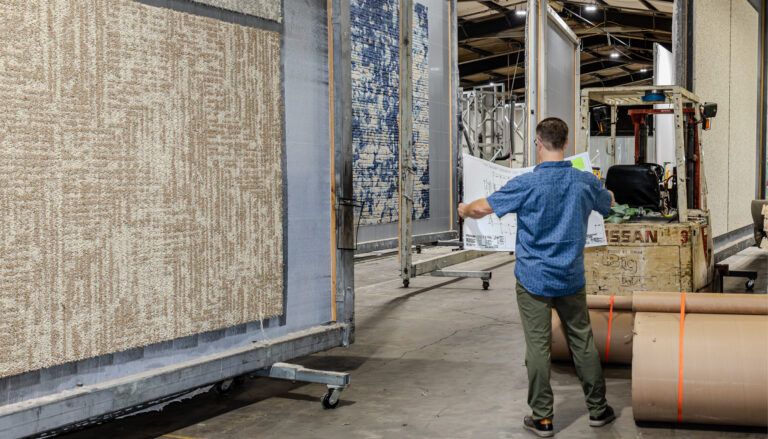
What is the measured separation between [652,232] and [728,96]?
6321 mm

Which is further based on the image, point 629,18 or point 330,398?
point 629,18

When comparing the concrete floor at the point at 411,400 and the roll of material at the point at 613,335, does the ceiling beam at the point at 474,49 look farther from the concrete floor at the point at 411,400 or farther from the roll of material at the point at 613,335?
the roll of material at the point at 613,335

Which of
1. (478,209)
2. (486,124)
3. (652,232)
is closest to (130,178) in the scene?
(478,209)

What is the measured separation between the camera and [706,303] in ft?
13.1

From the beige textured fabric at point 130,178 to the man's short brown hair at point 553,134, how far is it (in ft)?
4.41

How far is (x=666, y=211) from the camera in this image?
6.17 meters

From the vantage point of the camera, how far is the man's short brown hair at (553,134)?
3.75m

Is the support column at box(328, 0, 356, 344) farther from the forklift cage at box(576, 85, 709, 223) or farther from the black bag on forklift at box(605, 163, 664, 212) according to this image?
the black bag on forklift at box(605, 163, 664, 212)

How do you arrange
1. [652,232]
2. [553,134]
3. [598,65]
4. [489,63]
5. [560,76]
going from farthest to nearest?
[598,65] < [489,63] < [560,76] < [652,232] < [553,134]

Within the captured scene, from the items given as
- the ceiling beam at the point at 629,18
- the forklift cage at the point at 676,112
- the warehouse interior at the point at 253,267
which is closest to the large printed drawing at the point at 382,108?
the warehouse interior at the point at 253,267

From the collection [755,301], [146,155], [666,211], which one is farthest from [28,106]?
[666,211]

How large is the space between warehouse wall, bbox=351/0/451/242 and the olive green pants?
442 cm

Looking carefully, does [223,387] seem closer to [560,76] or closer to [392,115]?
[392,115]

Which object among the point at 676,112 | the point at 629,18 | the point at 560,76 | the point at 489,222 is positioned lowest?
the point at 489,222
